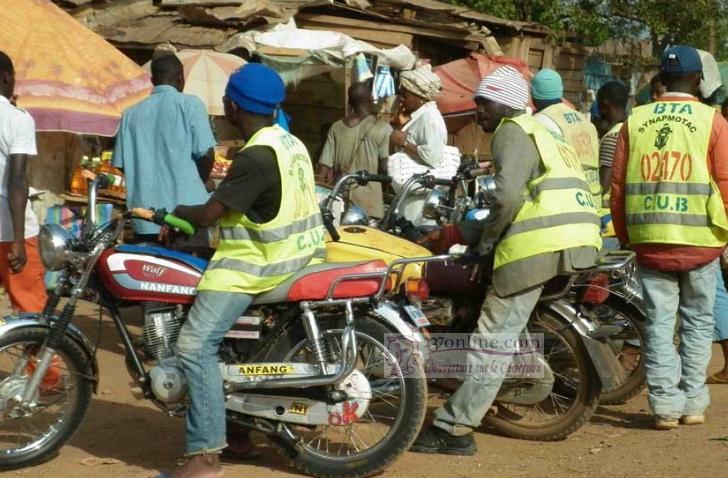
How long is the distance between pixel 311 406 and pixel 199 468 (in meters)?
0.55

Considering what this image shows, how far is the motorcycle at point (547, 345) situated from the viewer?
5609 millimetres

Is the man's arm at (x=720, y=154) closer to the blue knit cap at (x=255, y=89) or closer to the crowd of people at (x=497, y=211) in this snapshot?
the crowd of people at (x=497, y=211)

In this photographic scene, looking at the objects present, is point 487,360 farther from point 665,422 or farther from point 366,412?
point 665,422

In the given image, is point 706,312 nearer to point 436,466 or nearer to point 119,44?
point 436,466

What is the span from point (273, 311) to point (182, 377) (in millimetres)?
516

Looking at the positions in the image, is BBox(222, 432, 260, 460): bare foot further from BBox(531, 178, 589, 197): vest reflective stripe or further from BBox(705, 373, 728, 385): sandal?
BBox(705, 373, 728, 385): sandal

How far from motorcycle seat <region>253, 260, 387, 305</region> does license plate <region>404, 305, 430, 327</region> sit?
19 centimetres

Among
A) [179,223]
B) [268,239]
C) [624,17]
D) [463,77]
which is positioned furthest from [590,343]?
[624,17]

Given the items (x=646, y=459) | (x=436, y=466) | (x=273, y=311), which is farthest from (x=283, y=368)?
(x=646, y=459)

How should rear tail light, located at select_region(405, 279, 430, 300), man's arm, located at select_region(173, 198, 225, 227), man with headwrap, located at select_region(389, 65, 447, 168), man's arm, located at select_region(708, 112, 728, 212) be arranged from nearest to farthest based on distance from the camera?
man's arm, located at select_region(173, 198, 225, 227) → rear tail light, located at select_region(405, 279, 430, 300) → man's arm, located at select_region(708, 112, 728, 212) → man with headwrap, located at select_region(389, 65, 447, 168)

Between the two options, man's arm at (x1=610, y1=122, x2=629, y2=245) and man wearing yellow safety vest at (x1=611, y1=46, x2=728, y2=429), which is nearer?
man wearing yellow safety vest at (x1=611, y1=46, x2=728, y2=429)

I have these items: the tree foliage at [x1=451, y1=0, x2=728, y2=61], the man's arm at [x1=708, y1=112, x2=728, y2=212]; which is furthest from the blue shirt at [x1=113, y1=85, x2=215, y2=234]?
the tree foliage at [x1=451, y1=0, x2=728, y2=61]

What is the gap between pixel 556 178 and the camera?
17.7ft

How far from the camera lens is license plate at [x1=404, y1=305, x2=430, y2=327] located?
16.7ft
